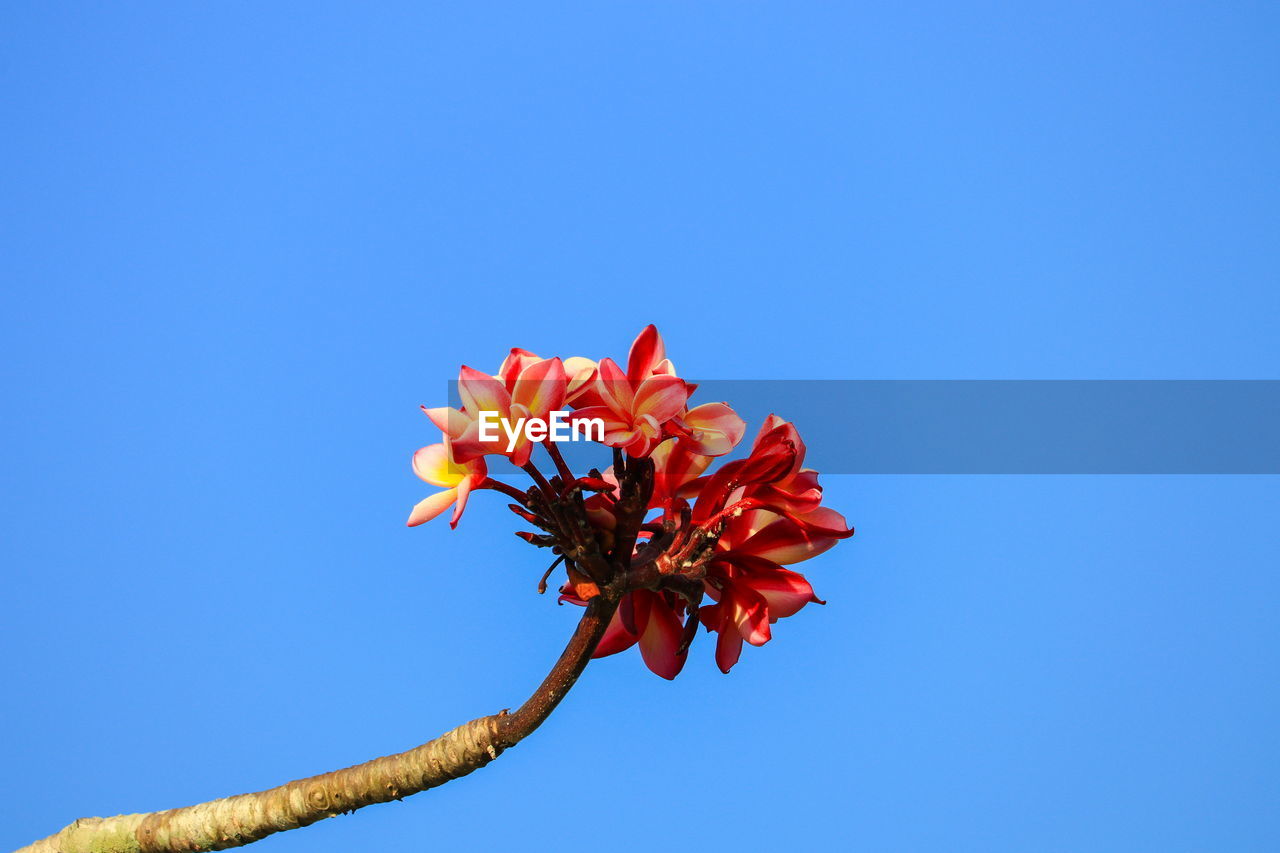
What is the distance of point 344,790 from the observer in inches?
66.9

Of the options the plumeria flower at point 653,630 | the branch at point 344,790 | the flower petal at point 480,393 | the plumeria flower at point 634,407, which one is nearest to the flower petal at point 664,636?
the plumeria flower at point 653,630

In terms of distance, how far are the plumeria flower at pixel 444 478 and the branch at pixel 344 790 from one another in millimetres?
240

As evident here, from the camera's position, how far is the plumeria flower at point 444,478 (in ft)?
5.09

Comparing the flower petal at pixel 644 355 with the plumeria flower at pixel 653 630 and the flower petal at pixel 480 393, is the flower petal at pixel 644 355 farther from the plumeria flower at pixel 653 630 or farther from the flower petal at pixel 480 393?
the plumeria flower at pixel 653 630

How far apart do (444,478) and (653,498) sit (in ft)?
1.09

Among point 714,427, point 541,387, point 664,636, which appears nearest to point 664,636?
point 664,636

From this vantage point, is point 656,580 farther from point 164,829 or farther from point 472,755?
point 164,829

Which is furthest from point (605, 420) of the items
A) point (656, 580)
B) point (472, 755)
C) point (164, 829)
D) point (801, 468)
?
point (164, 829)

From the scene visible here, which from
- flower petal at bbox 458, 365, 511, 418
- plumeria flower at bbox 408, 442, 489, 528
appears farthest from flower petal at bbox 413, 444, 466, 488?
flower petal at bbox 458, 365, 511, 418

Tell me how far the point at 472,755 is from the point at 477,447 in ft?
1.49

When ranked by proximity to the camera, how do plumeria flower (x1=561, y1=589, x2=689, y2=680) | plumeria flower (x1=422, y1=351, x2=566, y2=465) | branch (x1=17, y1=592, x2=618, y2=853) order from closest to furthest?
plumeria flower (x1=422, y1=351, x2=566, y2=465) → branch (x1=17, y1=592, x2=618, y2=853) → plumeria flower (x1=561, y1=589, x2=689, y2=680)

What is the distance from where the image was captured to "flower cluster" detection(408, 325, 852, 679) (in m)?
1.57

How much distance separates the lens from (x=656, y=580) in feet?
5.49

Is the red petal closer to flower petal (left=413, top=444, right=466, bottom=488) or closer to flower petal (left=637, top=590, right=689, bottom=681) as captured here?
flower petal (left=637, top=590, right=689, bottom=681)
